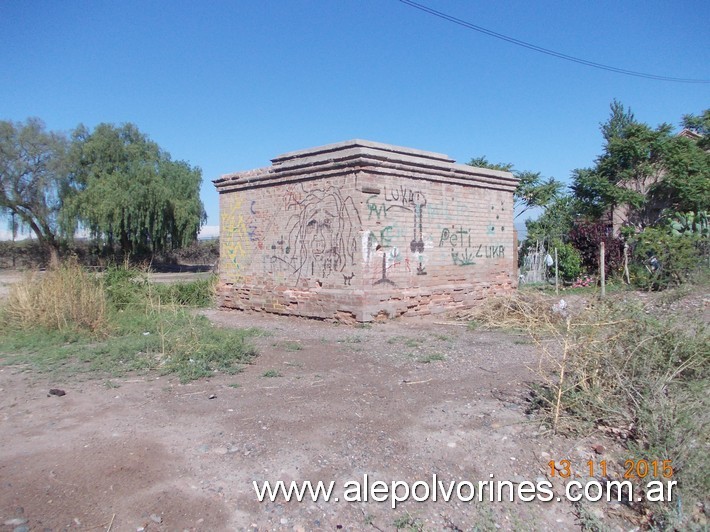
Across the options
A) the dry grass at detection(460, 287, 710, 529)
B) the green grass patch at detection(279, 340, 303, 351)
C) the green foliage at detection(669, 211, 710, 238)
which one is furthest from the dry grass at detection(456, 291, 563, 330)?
the green foliage at detection(669, 211, 710, 238)

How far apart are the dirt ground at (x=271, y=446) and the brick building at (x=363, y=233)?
11.7ft

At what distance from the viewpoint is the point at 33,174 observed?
31359 mm

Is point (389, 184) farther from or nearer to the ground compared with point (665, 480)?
farther from the ground

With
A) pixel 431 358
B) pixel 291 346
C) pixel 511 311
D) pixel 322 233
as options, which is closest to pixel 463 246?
pixel 511 311

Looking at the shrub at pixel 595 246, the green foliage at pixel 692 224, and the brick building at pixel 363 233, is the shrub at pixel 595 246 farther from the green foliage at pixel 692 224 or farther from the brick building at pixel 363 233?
the brick building at pixel 363 233

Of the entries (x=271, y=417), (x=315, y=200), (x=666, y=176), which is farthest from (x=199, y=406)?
(x=666, y=176)

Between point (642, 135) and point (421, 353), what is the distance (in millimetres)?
18621

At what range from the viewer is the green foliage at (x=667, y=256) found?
Answer: 14188 mm

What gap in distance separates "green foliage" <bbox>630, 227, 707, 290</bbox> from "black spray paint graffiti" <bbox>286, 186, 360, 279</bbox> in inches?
320

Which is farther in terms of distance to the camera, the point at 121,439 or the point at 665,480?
the point at 121,439

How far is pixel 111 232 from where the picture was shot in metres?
30.5

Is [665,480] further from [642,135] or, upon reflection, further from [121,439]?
[642,135]

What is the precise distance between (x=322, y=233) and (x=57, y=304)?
15.8 feet

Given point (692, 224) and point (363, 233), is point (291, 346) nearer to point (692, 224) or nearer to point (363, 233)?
point (363, 233)
